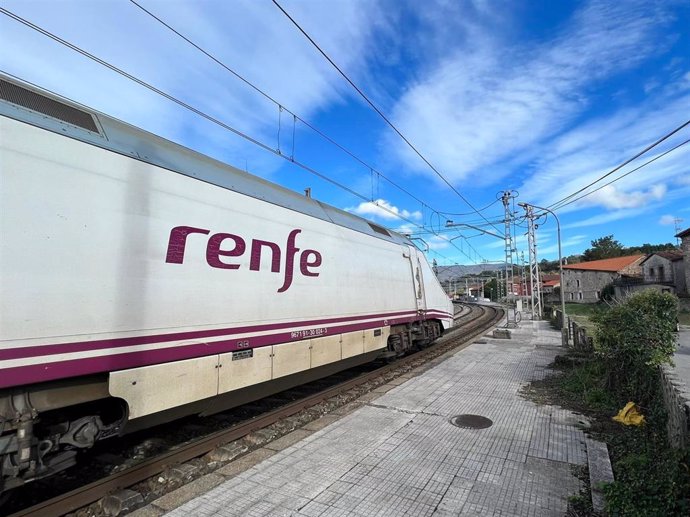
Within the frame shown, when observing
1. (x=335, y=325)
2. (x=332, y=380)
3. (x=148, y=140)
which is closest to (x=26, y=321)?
(x=148, y=140)

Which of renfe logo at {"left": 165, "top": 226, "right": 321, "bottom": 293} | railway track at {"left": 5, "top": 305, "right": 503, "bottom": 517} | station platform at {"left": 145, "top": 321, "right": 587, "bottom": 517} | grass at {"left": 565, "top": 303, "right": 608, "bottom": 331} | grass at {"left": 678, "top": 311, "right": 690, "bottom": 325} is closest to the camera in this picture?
railway track at {"left": 5, "top": 305, "right": 503, "bottom": 517}

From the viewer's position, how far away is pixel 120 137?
4301mm

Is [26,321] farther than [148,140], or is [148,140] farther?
[148,140]

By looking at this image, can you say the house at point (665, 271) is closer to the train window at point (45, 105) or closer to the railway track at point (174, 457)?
the railway track at point (174, 457)

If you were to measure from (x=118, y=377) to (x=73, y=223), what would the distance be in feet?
4.84

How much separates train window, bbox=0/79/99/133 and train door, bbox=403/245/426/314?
892 centimetres

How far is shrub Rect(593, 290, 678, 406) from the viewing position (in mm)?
6055

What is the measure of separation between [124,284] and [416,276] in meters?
9.48

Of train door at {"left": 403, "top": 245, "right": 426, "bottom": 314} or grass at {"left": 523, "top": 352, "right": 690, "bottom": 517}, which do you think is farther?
train door at {"left": 403, "top": 245, "right": 426, "bottom": 314}

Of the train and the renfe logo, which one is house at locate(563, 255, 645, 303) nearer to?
the renfe logo

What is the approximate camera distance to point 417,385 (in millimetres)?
8711

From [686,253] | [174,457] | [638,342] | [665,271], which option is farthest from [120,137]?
[665,271]

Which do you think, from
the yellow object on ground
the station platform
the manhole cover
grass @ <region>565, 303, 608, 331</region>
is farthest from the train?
grass @ <region>565, 303, 608, 331</region>

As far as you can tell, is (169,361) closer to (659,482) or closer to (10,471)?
(10,471)
